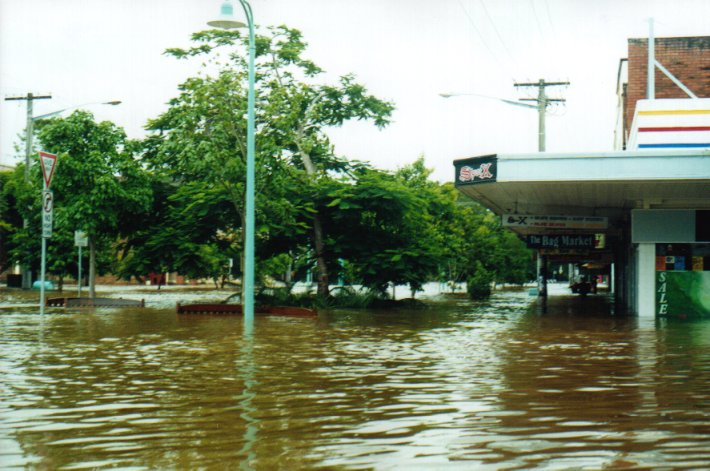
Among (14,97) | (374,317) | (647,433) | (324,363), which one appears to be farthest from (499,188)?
(14,97)

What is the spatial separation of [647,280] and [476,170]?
6.55 m

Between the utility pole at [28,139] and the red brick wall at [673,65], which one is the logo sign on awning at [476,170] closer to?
the red brick wall at [673,65]

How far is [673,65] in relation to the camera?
125 feet

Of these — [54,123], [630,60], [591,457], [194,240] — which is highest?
[630,60]

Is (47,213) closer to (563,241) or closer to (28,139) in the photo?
(563,241)

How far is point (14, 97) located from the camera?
2183 inches

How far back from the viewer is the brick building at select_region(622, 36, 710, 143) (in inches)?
1454

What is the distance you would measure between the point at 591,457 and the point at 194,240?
2761cm

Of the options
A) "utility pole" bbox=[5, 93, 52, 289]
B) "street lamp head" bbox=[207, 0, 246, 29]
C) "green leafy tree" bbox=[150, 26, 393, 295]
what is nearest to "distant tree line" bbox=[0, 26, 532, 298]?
"green leafy tree" bbox=[150, 26, 393, 295]

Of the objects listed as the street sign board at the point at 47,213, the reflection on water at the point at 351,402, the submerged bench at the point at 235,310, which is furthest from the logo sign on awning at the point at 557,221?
the street sign board at the point at 47,213

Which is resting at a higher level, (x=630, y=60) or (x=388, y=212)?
(x=630, y=60)

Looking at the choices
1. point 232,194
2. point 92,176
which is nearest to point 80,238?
point 92,176

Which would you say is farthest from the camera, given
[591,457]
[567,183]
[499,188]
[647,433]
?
[499,188]

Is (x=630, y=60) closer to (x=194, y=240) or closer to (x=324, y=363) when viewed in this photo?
(x=194, y=240)
